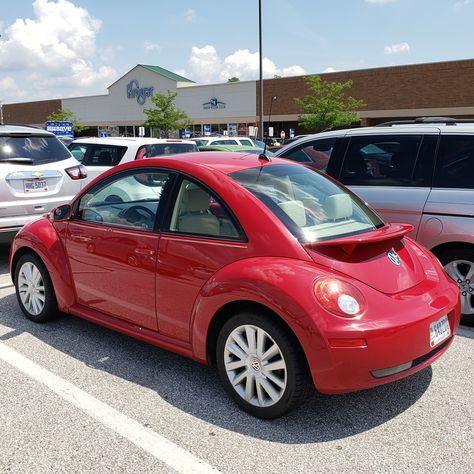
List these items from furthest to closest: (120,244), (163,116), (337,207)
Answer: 1. (163,116)
2. (120,244)
3. (337,207)

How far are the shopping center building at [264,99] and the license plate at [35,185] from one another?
30013 millimetres

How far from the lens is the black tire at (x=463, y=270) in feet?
15.3

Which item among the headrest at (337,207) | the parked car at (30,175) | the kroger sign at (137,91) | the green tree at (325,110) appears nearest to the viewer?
the headrest at (337,207)

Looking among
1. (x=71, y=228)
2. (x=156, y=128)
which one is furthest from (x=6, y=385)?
(x=156, y=128)

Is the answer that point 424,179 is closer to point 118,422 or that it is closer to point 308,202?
point 308,202

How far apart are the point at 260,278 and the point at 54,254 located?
2.17m

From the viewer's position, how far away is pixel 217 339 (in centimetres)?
329

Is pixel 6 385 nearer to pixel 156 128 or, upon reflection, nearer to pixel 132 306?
pixel 132 306

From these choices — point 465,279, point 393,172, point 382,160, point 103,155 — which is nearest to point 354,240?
point 465,279

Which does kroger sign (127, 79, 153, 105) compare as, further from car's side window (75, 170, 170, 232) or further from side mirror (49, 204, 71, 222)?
car's side window (75, 170, 170, 232)

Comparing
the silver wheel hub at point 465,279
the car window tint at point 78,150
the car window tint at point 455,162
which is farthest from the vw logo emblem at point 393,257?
the car window tint at point 78,150

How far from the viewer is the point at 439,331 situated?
10.3 feet

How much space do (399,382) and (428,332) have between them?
720 millimetres

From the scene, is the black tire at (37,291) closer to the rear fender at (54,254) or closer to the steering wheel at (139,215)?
the rear fender at (54,254)
